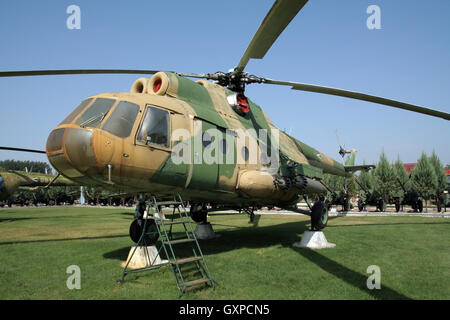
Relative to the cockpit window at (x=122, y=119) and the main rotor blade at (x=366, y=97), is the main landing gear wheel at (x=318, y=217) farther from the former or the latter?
the cockpit window at (x=122, y=119)

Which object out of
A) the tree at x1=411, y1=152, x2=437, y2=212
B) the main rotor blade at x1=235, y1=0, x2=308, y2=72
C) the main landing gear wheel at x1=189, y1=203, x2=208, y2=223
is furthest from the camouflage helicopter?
the tree at x1=411, y1=152, x2=437, y2=212

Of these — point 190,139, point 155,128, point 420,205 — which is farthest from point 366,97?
point 420,205

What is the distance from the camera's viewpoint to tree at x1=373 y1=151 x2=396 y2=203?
4100 cm

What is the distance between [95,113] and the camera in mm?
5770

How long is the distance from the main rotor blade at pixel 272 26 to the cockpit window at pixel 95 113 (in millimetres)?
3127

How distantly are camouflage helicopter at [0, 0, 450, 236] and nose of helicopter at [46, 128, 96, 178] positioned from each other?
17 mm

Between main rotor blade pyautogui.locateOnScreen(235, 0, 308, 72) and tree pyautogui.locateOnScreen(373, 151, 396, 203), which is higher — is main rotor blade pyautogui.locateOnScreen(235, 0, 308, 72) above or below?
above

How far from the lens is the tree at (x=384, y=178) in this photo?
41000 millimetres

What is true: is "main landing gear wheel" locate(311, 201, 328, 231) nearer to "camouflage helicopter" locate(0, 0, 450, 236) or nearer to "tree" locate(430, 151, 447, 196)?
"camouflage helicopter" locate(0, 0, 450, 236)

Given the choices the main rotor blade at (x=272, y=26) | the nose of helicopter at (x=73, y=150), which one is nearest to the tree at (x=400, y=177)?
the main rotor blade at (x=272, y=26)

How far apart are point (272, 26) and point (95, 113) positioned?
3.66 meters

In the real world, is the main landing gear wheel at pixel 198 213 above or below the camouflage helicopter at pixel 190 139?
below
